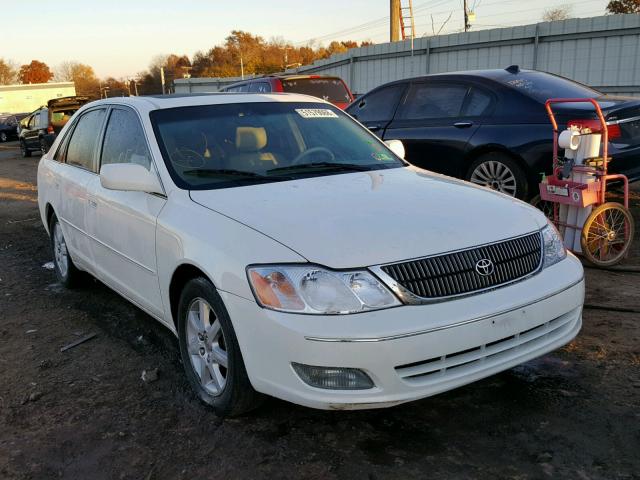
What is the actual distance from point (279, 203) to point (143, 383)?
4.60 feet

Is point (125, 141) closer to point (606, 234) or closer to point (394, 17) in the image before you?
point (606, 234)

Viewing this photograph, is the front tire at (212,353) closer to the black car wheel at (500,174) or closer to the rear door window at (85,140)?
the rear door window at (85,140)

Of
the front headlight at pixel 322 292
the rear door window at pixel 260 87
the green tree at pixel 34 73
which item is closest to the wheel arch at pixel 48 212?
the front headlight at pixel 322 292

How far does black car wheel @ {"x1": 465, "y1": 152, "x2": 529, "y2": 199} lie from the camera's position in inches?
241

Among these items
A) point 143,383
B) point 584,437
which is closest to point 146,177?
point 143,383

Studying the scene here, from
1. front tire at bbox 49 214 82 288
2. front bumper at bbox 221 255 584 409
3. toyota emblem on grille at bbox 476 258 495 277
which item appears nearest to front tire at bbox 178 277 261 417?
front bumper at bbox 221 255 584 409

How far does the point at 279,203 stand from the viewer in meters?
3.16

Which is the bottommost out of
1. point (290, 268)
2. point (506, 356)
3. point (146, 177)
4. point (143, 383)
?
point (143, 383)

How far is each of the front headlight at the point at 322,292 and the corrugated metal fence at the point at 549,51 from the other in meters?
11.7

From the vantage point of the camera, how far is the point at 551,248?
319 cm

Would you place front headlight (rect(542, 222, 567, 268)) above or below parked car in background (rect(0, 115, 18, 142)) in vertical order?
above

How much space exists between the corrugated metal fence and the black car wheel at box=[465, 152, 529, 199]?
7.54 meters

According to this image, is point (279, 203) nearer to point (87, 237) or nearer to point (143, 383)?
point (143, 383)

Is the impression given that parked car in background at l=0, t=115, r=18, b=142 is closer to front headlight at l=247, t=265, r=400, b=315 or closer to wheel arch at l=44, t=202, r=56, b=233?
wheel arch at l=44, t=202, r=56, b=233
